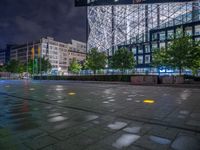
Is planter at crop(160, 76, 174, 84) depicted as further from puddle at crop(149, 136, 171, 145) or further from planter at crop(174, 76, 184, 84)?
puddle at crop(149, 136, 171, 145)

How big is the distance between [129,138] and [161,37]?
201 ft

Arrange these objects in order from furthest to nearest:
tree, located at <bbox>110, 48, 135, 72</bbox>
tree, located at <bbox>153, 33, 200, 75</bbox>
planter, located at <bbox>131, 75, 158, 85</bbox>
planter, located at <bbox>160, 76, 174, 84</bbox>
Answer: tree, located at <bbox>110, 48, 135, 72</bbox>, planter, located at <bbox>131, 75, 158, 85</bbox>, tree, located at <bbox>153, 33, 200, 75</bbox>, planter, located at <bbox>160, 76, 174, 84</bbox>

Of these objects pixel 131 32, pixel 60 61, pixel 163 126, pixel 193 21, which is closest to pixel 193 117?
pixel 163 126

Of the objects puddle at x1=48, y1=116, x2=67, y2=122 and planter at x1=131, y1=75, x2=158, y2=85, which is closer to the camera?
puddle at x1=48, y1=116, x2=67, y2=122

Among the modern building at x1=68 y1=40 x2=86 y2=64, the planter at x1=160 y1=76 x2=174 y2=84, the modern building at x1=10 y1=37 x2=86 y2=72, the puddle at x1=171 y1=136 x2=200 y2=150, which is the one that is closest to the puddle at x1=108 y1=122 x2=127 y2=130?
the puddle at x1=171 y1=136 x2=200 y2=150

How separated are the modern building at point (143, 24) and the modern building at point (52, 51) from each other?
5329 cm

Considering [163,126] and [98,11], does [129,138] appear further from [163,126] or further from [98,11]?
[98,11]

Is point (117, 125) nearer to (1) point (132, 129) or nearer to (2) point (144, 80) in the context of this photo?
(1) point (132, 129)

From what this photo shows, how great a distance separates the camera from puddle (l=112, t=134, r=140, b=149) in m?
3.24

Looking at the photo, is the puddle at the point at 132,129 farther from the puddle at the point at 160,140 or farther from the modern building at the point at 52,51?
the modern building at the point at 52,51

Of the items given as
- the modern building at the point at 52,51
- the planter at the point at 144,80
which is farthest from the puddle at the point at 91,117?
the modern building at the point at 52,51

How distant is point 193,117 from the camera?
5324mm

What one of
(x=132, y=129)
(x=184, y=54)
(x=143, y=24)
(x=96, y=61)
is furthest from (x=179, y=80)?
(x=143, y=24)

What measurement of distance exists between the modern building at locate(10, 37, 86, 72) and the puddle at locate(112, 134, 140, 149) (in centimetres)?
10859
